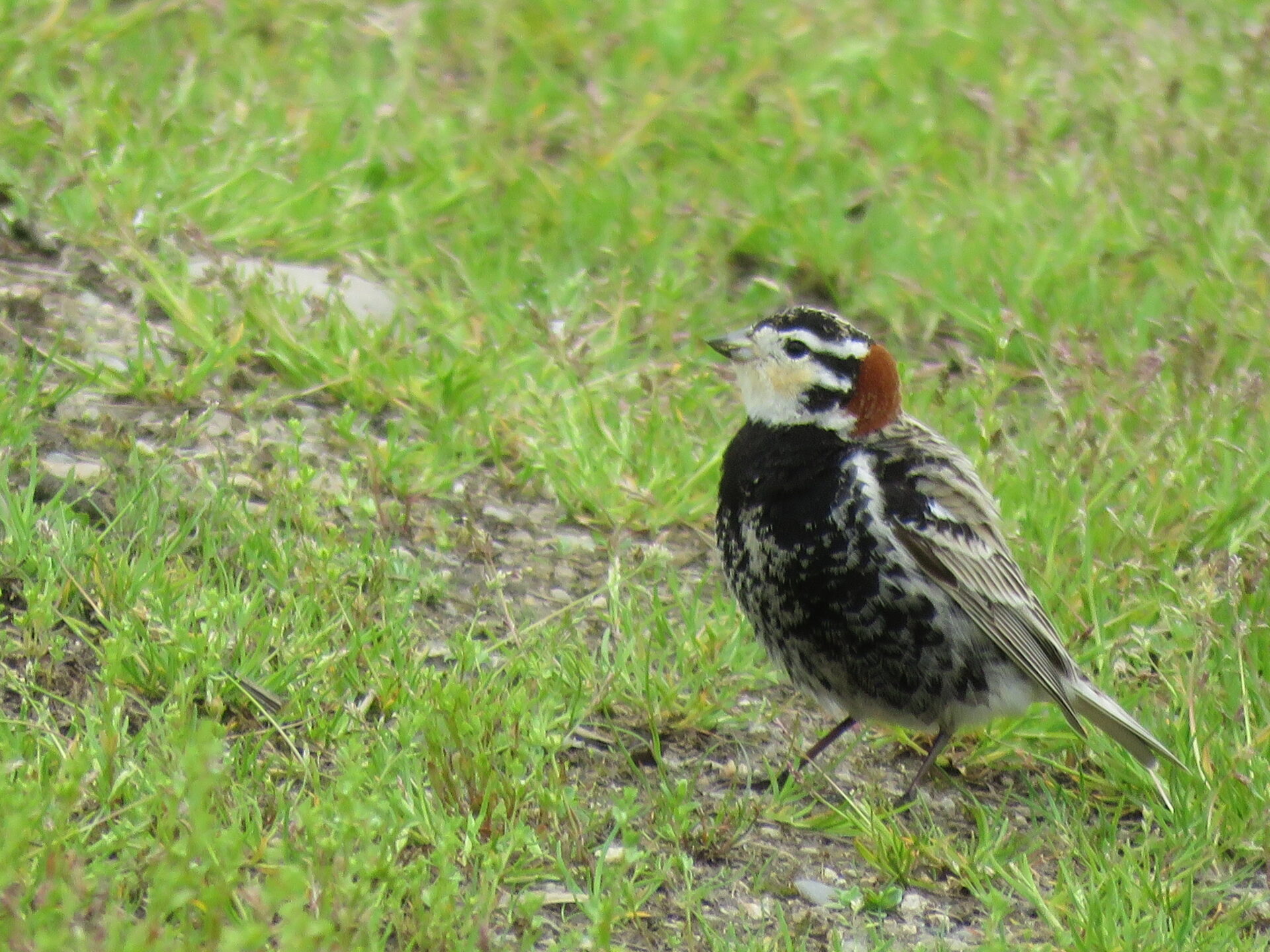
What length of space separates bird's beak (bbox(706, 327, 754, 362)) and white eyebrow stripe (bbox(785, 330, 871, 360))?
0.20 m

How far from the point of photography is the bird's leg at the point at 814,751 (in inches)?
191

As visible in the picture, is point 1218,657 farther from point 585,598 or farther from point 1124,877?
point 585,598

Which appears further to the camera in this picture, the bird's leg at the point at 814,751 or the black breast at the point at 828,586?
the bird's leg at the point at 814,751

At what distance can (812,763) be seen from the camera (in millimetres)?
4977

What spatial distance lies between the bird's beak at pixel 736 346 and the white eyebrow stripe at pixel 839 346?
0.67ft

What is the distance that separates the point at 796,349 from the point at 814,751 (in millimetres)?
1151

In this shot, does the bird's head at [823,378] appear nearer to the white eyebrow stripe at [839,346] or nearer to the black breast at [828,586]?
the white eyebrow stripe at [839,346]

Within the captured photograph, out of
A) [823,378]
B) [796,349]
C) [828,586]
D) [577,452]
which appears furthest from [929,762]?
[577,452]

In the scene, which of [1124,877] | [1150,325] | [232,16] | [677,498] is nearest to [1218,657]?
[1124,877]

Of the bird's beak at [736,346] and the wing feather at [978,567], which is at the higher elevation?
the bird's beak at [736,346]

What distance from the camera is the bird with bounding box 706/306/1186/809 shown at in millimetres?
4754

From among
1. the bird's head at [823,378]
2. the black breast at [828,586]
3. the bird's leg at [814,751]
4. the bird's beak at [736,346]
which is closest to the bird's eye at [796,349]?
the bird's head at [823,378]

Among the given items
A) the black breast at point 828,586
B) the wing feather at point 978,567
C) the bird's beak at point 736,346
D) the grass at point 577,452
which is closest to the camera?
the grass at point 577,452

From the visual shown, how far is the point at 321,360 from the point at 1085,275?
10.3ft
